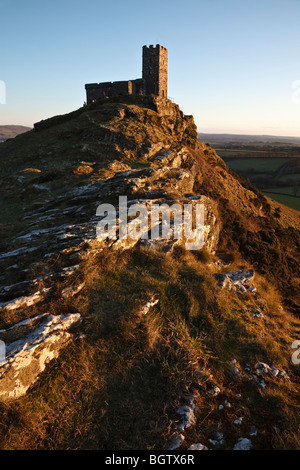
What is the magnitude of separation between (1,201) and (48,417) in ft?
46.4

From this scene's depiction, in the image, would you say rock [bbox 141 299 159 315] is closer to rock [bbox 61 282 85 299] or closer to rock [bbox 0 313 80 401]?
rock [bbox 0 313 80 401]

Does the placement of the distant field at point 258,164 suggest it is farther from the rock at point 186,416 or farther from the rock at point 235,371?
the rock at point 186,416

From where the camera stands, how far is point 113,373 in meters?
4.76

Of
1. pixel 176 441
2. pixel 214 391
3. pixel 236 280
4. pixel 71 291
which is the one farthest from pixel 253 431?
pixel 236 280

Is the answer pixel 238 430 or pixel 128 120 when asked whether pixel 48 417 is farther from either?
pixel 128 120

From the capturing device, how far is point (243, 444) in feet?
13.0

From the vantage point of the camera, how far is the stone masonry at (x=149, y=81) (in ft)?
99.9

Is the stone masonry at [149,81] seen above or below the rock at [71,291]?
above

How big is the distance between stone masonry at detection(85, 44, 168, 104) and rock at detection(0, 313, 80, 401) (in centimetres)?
3283

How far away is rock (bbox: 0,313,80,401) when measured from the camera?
13.5 feet

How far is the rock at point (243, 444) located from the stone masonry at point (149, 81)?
114 feet

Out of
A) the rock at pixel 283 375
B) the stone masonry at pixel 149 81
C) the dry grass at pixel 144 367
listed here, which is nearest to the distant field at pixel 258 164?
the stone masonry at pixel 149 81

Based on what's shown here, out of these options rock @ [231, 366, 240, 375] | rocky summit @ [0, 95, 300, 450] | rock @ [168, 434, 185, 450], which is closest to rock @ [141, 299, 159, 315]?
rocky summit @ [0, 95, 300, 450]

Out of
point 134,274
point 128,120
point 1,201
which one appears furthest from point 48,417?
point 128,120
